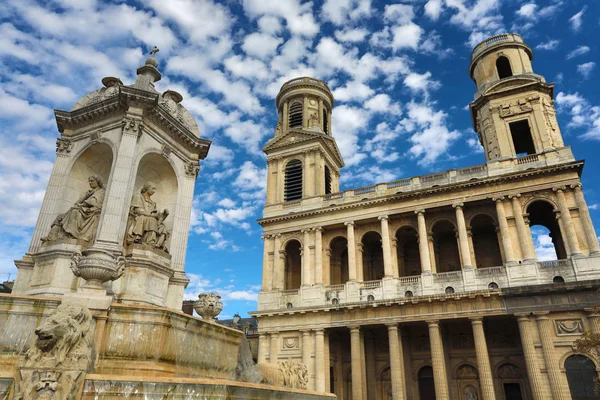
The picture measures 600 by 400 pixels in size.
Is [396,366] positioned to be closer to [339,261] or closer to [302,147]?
[339,261]

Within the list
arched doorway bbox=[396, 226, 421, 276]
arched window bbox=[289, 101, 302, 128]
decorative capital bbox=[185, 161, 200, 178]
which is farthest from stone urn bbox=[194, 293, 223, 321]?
arched window bbox=[289, 101, 302, 128]

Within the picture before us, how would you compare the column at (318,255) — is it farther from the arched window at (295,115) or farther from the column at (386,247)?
the arched window at (295,115)

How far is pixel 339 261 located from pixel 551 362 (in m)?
15.2

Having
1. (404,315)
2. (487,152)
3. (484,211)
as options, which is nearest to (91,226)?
(404,315)

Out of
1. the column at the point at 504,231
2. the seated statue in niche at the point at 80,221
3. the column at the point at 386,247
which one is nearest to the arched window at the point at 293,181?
the column at the point at 386,247

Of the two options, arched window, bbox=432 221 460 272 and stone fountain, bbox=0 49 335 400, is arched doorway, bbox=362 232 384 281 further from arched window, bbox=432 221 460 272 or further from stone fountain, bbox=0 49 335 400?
stone fountain, bbox=0 49 335 400

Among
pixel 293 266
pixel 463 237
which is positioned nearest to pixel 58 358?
pixel 463 237

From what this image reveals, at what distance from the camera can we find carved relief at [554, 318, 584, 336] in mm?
20891

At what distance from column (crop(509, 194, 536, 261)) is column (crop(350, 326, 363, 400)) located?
36.9 feet

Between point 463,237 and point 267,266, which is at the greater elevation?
point 463,237

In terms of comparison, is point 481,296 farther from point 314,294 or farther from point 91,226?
point 91,226

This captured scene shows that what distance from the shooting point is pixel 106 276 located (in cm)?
701

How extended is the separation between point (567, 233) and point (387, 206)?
427 inches

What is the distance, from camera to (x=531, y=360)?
69.3 ft
